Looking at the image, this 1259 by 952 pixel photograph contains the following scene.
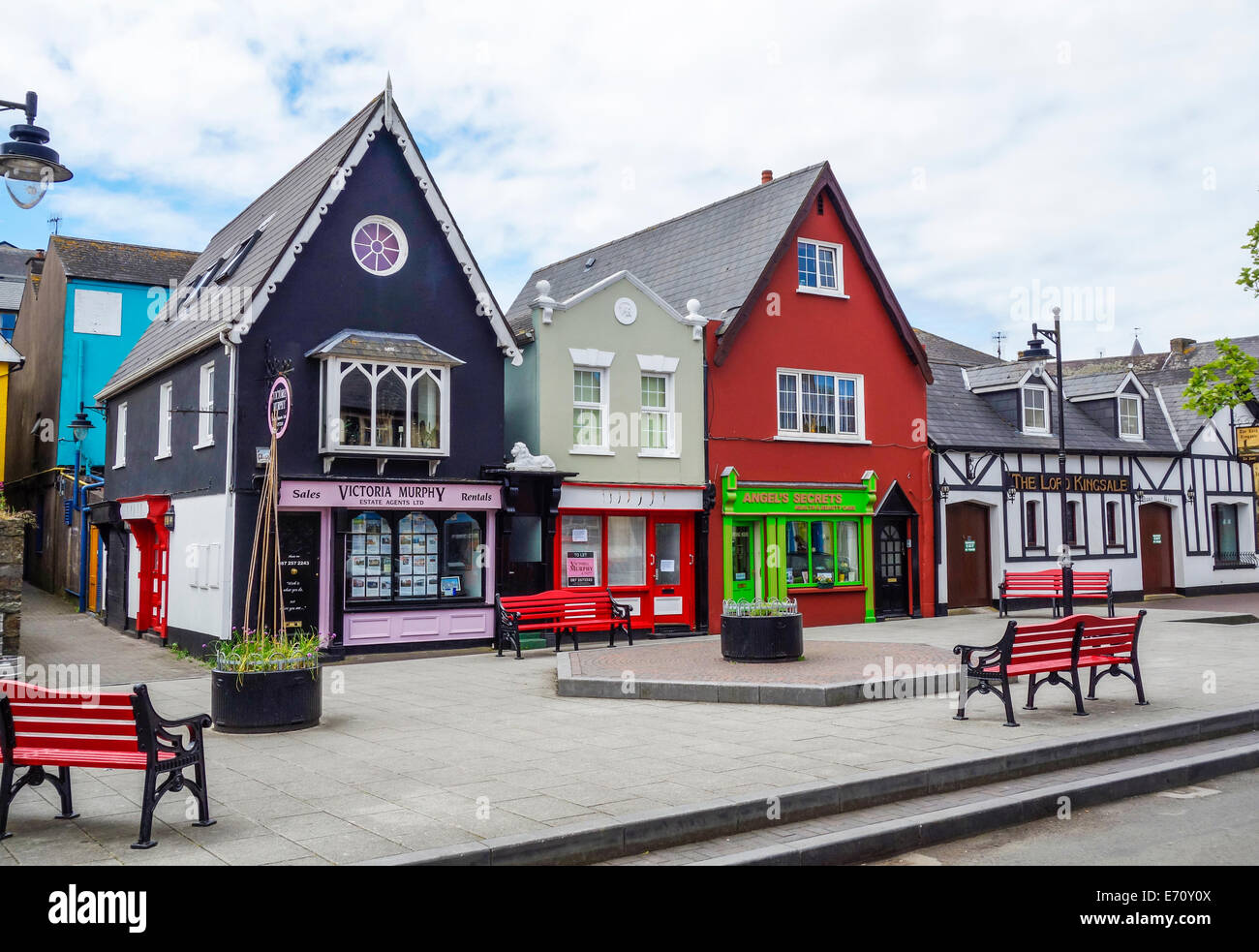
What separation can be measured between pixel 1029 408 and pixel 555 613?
16054 mm


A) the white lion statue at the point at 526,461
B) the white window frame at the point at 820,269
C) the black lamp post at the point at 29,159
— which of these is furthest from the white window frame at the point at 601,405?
the black lamp post at the point at 29,159

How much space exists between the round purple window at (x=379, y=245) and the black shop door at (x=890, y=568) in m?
12.0

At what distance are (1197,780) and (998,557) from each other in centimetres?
1763

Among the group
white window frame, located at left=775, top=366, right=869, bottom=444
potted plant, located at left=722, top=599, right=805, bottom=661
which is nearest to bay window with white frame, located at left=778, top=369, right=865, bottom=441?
white window frame, located at left=775, top=366, right=869, bottom=444

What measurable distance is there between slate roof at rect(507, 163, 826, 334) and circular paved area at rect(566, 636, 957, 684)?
290 inches

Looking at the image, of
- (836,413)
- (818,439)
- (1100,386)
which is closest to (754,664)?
(818,439)

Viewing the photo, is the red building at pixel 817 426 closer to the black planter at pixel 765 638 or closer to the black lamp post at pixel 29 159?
the black planter at pixel 765 638

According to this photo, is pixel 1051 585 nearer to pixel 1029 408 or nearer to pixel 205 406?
pixel 1029 408

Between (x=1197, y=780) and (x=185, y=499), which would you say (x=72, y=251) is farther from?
(x=1197, y=780)

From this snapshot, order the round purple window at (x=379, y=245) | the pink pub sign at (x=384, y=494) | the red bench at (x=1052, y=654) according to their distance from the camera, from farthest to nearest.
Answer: the round purple window at (x=379, y=245)
the pink pub sign at (x=384, y=494)
the red bench at (x=1052, y=654)

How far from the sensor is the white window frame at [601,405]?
20.2 metres

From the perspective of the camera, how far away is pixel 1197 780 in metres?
8.91
